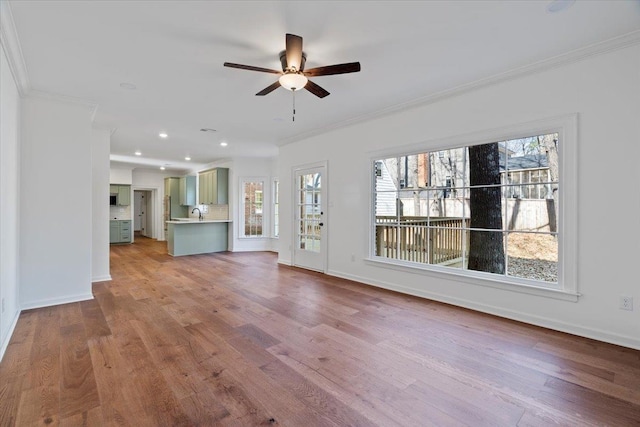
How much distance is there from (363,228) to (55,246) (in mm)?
4151

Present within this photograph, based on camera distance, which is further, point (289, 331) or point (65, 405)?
point (289, 331)

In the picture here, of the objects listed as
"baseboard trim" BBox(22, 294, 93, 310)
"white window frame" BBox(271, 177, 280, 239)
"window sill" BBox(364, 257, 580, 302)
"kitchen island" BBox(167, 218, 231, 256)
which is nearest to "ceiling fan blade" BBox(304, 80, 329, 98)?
"window sill" BBox(364, 257, 580, 302)

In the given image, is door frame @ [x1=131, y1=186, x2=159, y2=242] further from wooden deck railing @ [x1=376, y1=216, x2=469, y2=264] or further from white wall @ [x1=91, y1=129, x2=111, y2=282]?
wooden deck railing @ [x1=376, y1=216, x2=469, y2=264]

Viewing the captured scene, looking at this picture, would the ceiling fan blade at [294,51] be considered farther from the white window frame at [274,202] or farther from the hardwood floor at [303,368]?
the white window frame at [274,202]

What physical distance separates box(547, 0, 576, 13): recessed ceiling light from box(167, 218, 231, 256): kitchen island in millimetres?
7536

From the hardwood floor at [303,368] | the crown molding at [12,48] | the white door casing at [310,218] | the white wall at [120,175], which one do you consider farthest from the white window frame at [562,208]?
the white wall at [120,175]

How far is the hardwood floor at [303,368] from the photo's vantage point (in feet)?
5.81

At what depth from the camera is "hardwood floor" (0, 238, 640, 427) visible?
177 centimetres

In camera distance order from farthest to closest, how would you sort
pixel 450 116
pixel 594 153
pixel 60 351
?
pixel 450 116 < pixel 594 153 < pixel 60 351

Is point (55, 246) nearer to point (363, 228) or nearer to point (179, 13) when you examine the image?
point (179, 13)

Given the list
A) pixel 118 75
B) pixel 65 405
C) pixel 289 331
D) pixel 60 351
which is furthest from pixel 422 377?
pixel 118 75

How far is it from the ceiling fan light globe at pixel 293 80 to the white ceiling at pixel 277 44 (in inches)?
10.5

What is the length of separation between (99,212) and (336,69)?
464 centimetres

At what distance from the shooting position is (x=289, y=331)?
2.95 m
